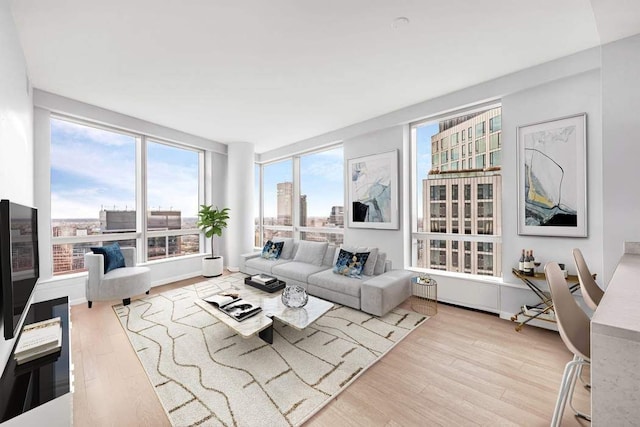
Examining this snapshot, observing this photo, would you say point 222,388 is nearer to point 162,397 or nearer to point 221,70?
point 162,397

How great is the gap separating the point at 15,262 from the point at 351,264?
3.15 m

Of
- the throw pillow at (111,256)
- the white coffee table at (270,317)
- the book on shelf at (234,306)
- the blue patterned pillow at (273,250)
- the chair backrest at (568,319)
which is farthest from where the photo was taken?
the blue patterned pillow at (273,250)

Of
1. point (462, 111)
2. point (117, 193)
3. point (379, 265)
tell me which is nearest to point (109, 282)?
point (117, 193)

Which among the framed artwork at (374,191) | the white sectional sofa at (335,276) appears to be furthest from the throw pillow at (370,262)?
the framed artwork at (374,191)

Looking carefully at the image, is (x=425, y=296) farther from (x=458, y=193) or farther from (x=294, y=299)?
(x=294, y=299)

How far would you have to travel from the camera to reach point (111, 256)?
375cm

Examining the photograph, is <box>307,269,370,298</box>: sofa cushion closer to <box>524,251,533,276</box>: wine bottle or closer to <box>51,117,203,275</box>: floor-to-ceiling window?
<box>524,251,533,276</box>: wine bottle

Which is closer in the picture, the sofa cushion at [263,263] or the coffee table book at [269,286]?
the coffee table book at [269,286]

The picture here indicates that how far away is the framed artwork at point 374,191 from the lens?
418 centimetres

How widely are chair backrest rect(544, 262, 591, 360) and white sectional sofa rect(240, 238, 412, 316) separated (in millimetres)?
1840

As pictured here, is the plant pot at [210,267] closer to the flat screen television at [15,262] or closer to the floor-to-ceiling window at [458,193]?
the flat screen television at [15,262]

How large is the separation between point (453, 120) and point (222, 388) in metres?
4.19

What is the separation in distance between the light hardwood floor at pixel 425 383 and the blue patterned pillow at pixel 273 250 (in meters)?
2.46

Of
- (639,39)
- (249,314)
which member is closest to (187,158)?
(249,314)
